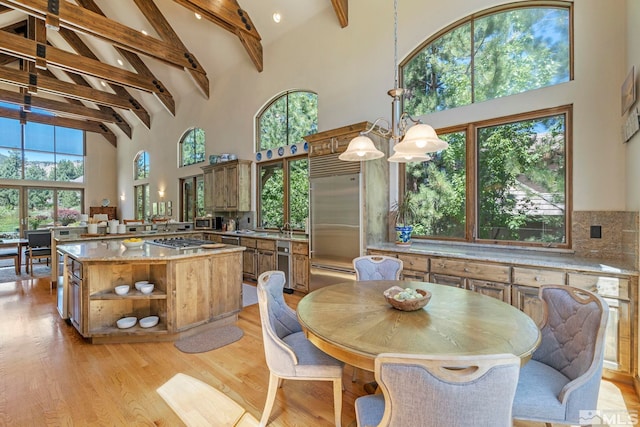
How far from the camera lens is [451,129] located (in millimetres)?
3785

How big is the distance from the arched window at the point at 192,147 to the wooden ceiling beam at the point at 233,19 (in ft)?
9.79

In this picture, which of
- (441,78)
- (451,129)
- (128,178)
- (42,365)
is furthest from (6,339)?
(128,178)

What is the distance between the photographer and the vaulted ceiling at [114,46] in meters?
5.25

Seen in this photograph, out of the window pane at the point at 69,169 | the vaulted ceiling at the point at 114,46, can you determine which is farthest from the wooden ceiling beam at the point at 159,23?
the window pane at the point at 69,169

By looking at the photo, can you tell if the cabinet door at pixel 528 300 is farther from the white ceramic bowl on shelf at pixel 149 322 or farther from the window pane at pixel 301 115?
the window pane at pixel 301 115

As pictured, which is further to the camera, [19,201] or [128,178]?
[128,178]

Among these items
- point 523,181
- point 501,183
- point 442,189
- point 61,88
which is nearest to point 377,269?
point 442,189

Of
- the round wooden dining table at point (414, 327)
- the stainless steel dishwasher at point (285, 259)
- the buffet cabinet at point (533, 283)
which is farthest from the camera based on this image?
the stainless steel dishwasher at point (285, 259)

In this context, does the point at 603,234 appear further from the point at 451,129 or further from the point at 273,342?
the point at 273,342

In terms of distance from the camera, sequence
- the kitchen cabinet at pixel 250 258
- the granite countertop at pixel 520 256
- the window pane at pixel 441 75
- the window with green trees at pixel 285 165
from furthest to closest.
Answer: the window with green trees at pixel 285 165 → the kitchen cabinet at pixel 250 258 → the window pane at pixel 441 75 → the granite countertop at pixel 520 256

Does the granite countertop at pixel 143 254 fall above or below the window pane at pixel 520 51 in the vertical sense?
below

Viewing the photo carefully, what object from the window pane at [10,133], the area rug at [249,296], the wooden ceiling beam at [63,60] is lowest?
the area rug at [249,296]

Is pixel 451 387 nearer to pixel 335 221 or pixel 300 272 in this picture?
pixel 335 221

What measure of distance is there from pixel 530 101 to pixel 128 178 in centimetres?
1306
